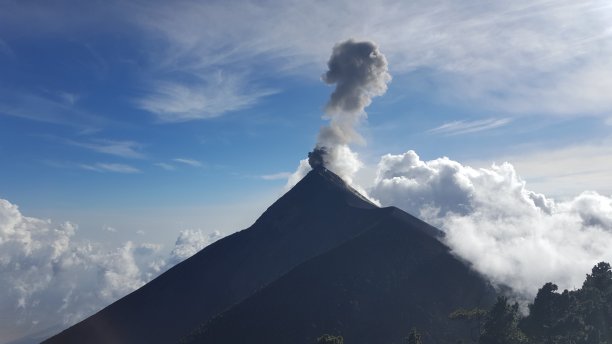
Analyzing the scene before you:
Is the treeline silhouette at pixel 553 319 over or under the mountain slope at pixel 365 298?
under

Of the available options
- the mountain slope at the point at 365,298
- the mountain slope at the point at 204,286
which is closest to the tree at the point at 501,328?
the mountain slope at the point at 365,298

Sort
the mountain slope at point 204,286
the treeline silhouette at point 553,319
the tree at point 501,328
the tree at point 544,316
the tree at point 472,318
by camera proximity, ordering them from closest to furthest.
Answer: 1. the tree at point 501,328
2. the treeline silhouette at point 553,319
3. the tree at point 544,316
4. the tree at point 472,318
5. the mountain slope at point 204,286

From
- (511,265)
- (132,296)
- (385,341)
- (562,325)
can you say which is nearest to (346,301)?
(385,341)

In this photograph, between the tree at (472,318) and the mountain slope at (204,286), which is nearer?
the tree at (472,318)

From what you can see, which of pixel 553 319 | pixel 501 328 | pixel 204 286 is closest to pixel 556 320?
pixel 553 319

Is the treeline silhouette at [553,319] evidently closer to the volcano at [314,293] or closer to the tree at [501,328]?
the tree at [501,328]

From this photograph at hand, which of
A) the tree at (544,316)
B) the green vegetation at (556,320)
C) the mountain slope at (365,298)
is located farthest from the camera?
the mountain slope at (365,298)

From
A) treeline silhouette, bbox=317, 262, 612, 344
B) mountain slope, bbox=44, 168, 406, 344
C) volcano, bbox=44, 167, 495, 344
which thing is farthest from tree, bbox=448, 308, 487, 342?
mountain slope, bbox=44, 168, 406, 344

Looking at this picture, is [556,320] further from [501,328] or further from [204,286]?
[204,286]
